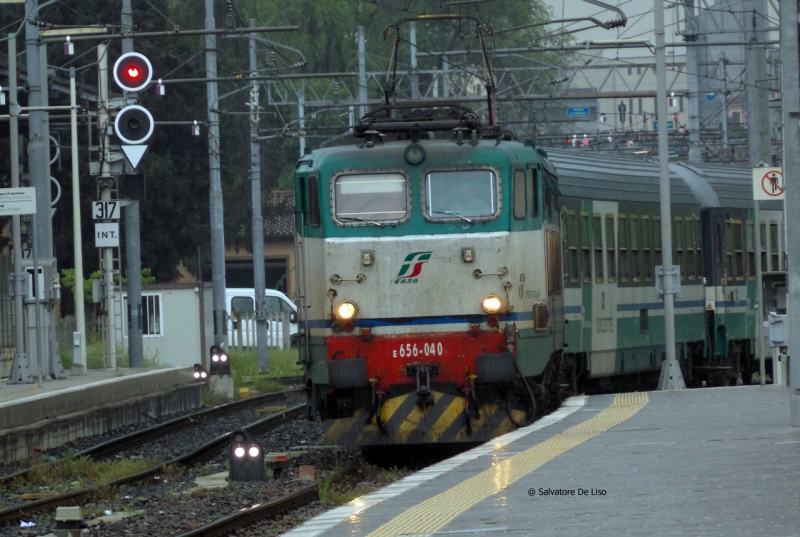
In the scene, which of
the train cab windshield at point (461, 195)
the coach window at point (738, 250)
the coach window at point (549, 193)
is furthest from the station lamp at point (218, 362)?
the train cab windshield at point (461, 195)

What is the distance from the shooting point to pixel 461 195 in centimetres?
1433

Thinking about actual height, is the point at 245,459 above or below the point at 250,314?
below

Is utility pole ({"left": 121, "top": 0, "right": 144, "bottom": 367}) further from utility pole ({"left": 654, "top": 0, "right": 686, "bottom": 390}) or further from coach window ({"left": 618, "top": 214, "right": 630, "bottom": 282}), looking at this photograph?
utility pole ({"left": 654, "top": 0, "right": 686, "bottom": 390})

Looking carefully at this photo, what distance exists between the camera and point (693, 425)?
40.4 feet

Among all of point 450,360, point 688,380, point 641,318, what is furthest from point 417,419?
point 688,380

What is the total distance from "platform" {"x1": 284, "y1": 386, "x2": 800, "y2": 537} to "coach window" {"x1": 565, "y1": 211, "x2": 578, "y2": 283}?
14.5 feet

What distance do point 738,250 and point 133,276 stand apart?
35.7 feet

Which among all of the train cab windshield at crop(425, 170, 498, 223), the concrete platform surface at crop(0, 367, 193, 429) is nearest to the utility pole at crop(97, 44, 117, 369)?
the concrete platform surface at crop(0, 367, 193, 429)

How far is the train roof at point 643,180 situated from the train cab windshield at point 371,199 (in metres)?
3.51

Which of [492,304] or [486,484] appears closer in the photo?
[486,484]

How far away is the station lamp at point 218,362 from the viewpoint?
27.3m

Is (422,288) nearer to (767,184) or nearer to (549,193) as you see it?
(549,193)

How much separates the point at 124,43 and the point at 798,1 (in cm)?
1742

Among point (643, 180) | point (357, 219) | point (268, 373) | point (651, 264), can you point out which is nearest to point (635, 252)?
point (651, 264)
